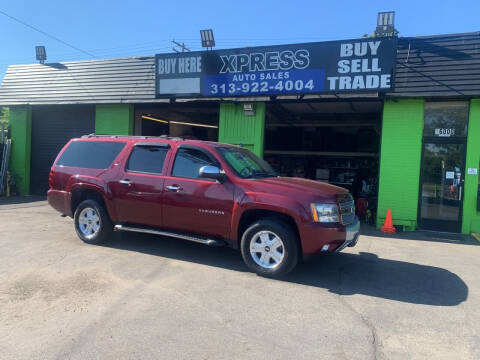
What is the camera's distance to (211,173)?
5.41 meters

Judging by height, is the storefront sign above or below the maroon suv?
above

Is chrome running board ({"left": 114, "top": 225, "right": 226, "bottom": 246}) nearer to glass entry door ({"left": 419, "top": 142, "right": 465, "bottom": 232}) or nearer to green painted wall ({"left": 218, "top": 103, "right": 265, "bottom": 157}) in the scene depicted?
green painted wall ({"left": 218, "top": 103, "right": 265, "bottom": 157})

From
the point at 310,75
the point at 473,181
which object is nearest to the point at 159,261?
the point at 310,75

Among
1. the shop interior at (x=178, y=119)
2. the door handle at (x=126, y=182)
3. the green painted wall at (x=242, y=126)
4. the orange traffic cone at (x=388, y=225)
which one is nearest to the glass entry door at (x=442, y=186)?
the orange traffic cone at (x=388, y=225)

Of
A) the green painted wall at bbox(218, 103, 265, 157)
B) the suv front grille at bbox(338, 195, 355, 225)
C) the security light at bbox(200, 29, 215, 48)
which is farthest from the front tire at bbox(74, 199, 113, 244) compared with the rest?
the security light at bbox(200, 29, 215, 48)

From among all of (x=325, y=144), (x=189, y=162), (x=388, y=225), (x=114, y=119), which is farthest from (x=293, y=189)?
(x=325, y=144)

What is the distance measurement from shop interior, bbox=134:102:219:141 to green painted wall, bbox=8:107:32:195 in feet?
14.5

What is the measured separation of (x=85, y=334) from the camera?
3.53 meters

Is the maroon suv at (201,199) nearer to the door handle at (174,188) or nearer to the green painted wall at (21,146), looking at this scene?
the door handle at (174,188)

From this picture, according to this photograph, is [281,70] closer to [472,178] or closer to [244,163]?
[244,163]

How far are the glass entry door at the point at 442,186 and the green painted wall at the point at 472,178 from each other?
13 cm

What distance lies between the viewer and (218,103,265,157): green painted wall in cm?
1088

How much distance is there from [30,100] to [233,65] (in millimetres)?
7943

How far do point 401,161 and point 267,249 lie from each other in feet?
19.5
